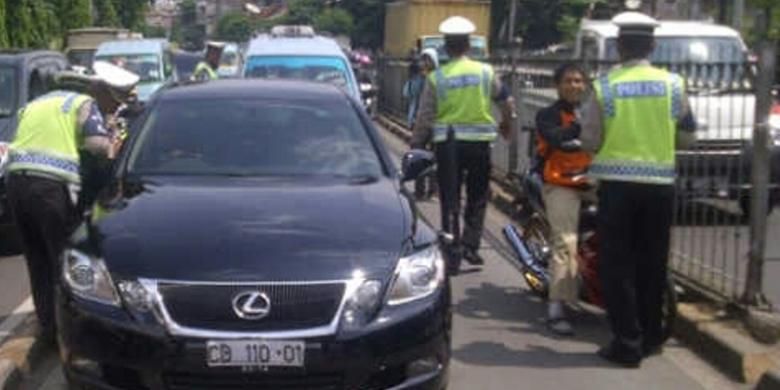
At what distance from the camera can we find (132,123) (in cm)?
704

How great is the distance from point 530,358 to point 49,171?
284 centimetres

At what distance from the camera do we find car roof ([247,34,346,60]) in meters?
16.8

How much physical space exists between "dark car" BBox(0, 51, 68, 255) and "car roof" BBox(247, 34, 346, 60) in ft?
12.7

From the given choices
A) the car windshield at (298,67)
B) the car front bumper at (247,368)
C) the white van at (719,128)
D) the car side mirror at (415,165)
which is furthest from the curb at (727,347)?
the car windshield at (298,67)

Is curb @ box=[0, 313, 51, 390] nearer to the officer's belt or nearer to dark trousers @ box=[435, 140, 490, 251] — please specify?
the officer's belt

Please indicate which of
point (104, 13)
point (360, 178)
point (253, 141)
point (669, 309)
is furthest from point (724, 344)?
point (104, 13)

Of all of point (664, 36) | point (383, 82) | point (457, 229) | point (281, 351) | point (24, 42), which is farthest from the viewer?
point (383, 82)

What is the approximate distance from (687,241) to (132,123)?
12.4 ft

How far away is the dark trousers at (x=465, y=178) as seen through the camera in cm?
951

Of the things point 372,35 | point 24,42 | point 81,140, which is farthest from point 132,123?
point 372,35

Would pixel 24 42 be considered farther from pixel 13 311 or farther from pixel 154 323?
pixel 154 323

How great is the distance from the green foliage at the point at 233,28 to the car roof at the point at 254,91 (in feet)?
308

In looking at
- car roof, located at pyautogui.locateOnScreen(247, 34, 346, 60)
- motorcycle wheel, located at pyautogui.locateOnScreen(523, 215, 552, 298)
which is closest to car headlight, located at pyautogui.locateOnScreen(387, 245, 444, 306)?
motorcycle wheel, located at pyautogui.locateOnScreen(523, 215, 552, 298)

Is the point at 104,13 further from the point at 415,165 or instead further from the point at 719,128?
the point at 415,165
